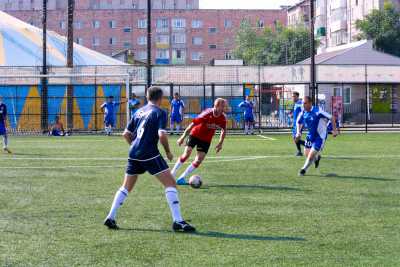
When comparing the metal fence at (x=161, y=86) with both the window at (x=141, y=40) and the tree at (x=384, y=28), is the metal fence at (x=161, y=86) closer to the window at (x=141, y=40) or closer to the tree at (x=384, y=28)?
the tree at (x=384, y=28)

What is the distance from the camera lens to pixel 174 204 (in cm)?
943

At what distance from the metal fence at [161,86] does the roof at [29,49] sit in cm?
115

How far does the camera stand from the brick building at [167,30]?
98.0m

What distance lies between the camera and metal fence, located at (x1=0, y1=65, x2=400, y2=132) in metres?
39.2

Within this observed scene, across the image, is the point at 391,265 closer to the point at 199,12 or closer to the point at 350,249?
the point at 350,249

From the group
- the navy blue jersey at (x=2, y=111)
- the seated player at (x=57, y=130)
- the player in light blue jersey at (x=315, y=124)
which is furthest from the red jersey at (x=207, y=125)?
the seated player at (x=57, y=130)

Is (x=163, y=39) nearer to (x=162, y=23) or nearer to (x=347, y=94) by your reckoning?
(x=162, y=23)

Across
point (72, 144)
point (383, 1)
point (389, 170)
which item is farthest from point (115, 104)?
point (383, 1)

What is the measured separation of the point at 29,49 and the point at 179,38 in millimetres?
59423

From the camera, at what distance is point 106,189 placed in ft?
44.9

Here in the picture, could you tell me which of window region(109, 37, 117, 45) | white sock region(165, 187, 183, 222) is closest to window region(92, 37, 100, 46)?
window region(109, 37, 117, 45)

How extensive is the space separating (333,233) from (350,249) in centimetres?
97

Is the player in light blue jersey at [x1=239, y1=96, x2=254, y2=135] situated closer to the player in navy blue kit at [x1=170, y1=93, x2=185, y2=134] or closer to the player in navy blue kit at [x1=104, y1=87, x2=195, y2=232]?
the player in navy blue kit at [x1=170, y1=93, x2=185, y2=134]

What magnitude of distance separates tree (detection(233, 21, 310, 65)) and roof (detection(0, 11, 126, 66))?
105 feet
